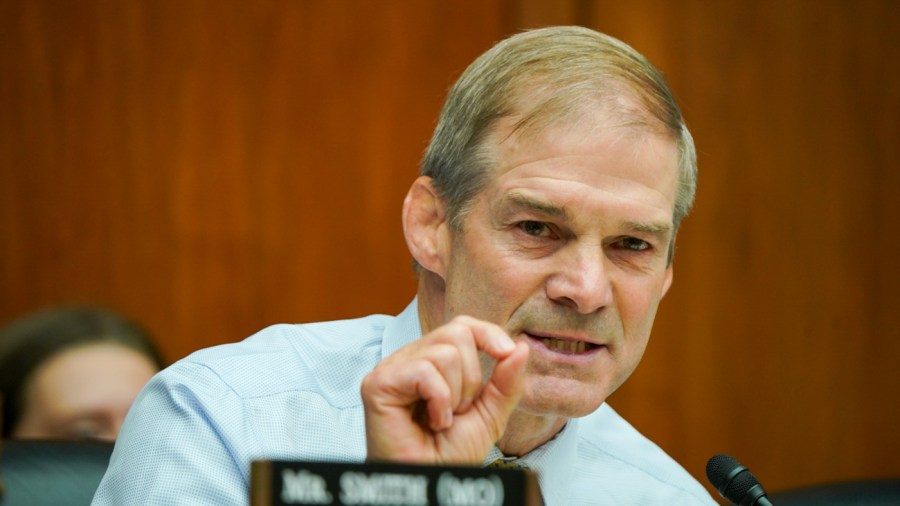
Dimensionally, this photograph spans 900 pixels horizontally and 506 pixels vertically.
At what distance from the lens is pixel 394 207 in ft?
12.0

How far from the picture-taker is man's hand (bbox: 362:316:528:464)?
4.14 ft

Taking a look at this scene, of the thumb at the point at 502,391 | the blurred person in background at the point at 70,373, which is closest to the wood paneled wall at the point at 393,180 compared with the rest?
the blurred person in background at the point at 70,373

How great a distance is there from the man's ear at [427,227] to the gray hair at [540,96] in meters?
0.03

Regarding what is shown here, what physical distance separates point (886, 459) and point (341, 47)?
213cm

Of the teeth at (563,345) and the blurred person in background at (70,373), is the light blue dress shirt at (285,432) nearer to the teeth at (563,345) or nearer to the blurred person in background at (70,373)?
the teeth at (563,345)

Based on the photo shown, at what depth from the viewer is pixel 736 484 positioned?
62.4 inches

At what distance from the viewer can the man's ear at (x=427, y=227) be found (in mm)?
1861

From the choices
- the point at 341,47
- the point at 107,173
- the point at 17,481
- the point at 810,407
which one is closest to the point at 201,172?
the point at 107,173

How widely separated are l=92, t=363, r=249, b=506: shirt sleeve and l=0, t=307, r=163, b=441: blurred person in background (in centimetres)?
108

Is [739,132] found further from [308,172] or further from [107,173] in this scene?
[107,173]

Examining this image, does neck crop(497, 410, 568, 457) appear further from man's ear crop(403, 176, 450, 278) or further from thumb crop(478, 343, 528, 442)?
thumb crop(478, 343, 528, 442)

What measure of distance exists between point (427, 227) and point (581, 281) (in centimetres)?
33

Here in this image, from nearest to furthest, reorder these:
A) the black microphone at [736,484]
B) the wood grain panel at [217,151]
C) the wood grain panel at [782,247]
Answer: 1. the black microphone at [736,484]
2. the wood grain panel at [217,151]
3. the wood grain panel at [782,247]

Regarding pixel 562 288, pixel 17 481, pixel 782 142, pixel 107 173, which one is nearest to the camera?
pixel 562 288
